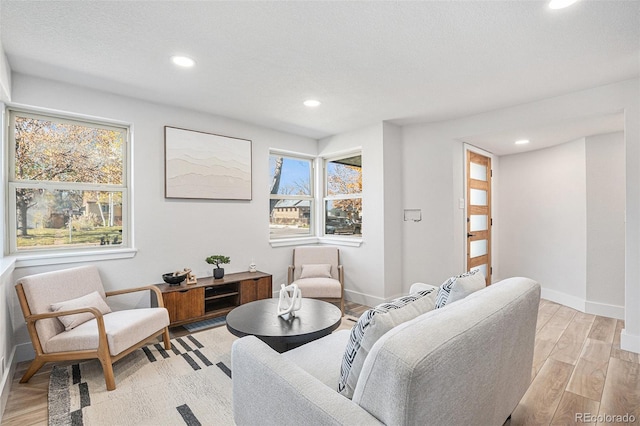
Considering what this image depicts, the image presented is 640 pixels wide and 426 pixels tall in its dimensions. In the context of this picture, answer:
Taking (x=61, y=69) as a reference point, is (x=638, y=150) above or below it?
below

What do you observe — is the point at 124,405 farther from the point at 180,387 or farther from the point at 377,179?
the point at 377,179

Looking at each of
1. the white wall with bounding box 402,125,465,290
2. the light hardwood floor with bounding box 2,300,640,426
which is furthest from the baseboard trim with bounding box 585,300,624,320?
the white wall with bounding box 402,125,465,290

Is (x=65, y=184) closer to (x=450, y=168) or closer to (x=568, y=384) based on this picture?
(x=450, y=168)

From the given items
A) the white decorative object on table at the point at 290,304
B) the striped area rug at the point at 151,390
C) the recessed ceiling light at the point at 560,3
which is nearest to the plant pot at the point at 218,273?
the striped area rug at the point at 151,390

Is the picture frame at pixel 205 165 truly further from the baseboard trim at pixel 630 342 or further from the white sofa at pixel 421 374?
the baseboard trim at pixel 630 342

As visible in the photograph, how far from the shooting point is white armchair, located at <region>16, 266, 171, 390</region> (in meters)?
2.30

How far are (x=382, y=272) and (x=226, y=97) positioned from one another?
2843mm

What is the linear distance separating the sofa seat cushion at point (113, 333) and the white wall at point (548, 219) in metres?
4.96

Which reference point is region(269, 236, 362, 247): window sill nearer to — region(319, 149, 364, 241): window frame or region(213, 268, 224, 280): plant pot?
region(319, 149, 364, 241): window frame

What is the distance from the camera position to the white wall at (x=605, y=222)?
376 cm

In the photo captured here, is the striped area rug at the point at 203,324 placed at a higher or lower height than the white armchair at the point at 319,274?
lower

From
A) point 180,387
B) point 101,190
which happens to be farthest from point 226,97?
point 180,387

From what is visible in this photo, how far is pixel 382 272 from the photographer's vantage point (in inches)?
166
